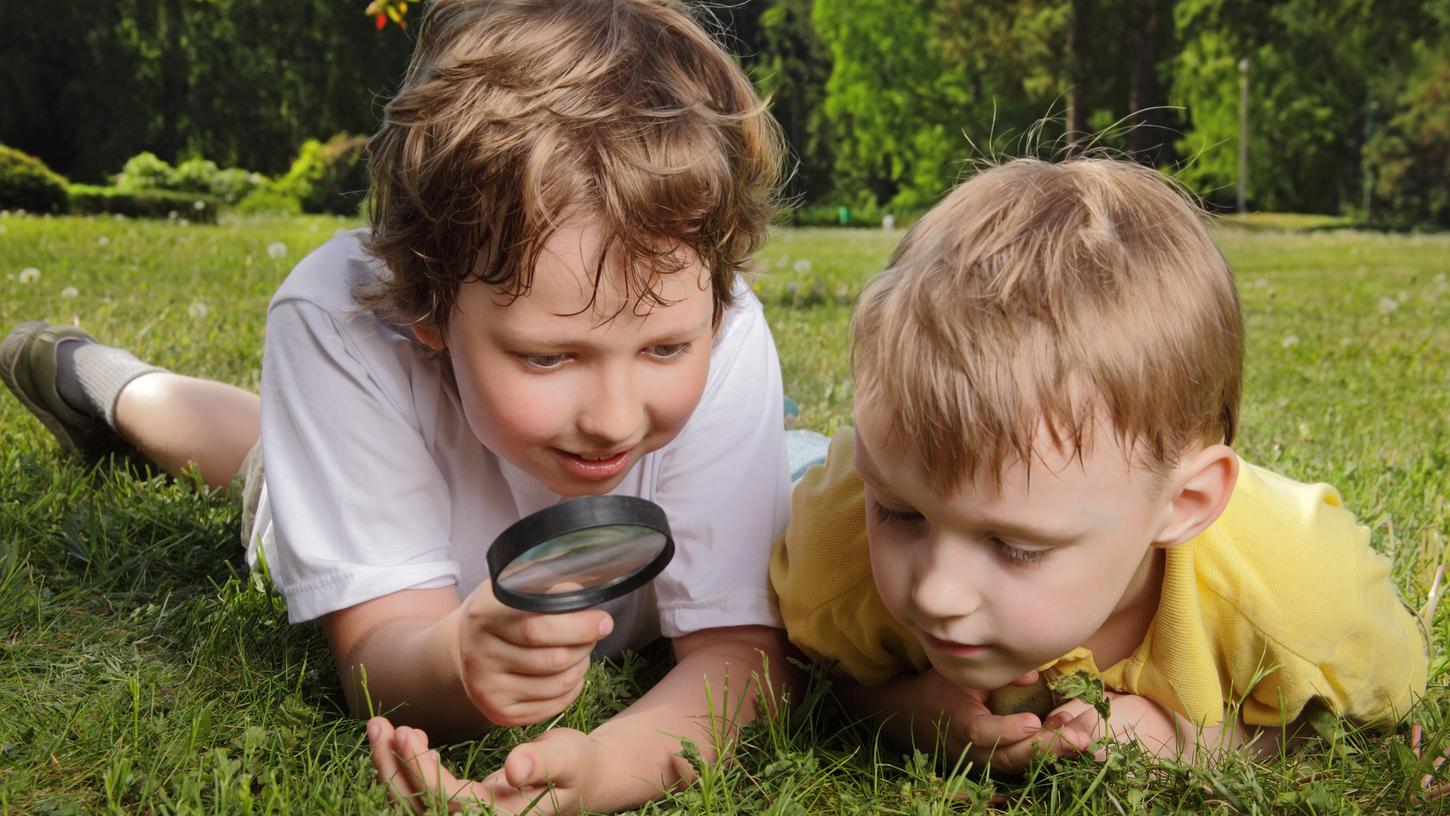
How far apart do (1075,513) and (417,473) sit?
1.27m

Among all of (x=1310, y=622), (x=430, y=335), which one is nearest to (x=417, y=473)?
(x=430, y=335)

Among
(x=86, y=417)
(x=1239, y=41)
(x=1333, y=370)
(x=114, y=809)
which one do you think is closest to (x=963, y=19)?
(x=1239, y=41)

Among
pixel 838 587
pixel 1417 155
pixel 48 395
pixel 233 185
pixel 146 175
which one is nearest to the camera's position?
pixel 838 587

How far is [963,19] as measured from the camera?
2516cm

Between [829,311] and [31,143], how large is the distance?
71.1 ft

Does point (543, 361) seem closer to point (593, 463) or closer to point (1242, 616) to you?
point (593, 463)

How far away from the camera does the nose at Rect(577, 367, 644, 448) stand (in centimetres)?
216

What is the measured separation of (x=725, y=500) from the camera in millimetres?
2631

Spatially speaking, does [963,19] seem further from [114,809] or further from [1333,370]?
[114,809]

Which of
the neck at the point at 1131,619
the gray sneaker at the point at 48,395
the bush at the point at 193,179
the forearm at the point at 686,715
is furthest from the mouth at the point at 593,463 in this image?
the bush at the point at 193,179

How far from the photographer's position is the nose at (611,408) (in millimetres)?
2164

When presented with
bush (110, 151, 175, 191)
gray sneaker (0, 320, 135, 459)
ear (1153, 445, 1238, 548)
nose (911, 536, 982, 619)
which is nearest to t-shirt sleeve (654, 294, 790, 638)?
nose (911, 536, 982, 619)

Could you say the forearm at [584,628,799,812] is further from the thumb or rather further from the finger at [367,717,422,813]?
the finger at [367,717,422,813]

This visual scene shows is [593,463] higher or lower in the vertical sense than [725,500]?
higher
